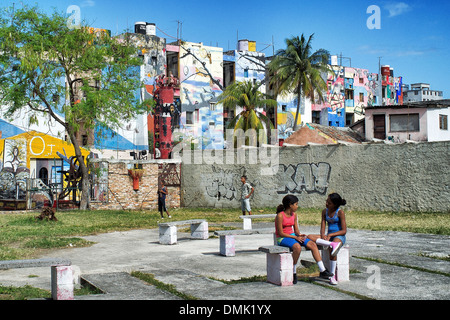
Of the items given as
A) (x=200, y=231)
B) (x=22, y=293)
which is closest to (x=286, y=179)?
(x=200, y=231)

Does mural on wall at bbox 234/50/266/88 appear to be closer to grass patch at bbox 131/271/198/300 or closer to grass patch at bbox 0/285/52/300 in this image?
grass patch at bbox 131/271/198/300

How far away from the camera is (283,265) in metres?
7.71

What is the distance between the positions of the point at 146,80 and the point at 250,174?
2845 centimetres

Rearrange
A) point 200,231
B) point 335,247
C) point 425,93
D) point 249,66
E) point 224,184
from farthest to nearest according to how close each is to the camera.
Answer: point 425,93 < point 249,66 < point 224,184 < point 200,231 < point 335,247

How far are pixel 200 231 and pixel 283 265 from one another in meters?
7.27

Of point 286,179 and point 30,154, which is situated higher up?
point 30,154

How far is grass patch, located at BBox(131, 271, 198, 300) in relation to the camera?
23.9 feet

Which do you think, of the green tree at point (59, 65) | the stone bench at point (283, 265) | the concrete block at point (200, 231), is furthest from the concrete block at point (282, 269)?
the green tree at point (59, 65)

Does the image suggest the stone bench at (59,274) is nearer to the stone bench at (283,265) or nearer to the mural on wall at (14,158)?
the stone bench at (283,265)

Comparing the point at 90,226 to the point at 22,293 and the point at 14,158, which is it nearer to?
the point at 22,293

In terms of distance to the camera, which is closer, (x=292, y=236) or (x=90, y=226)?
(x=292, y=236)
